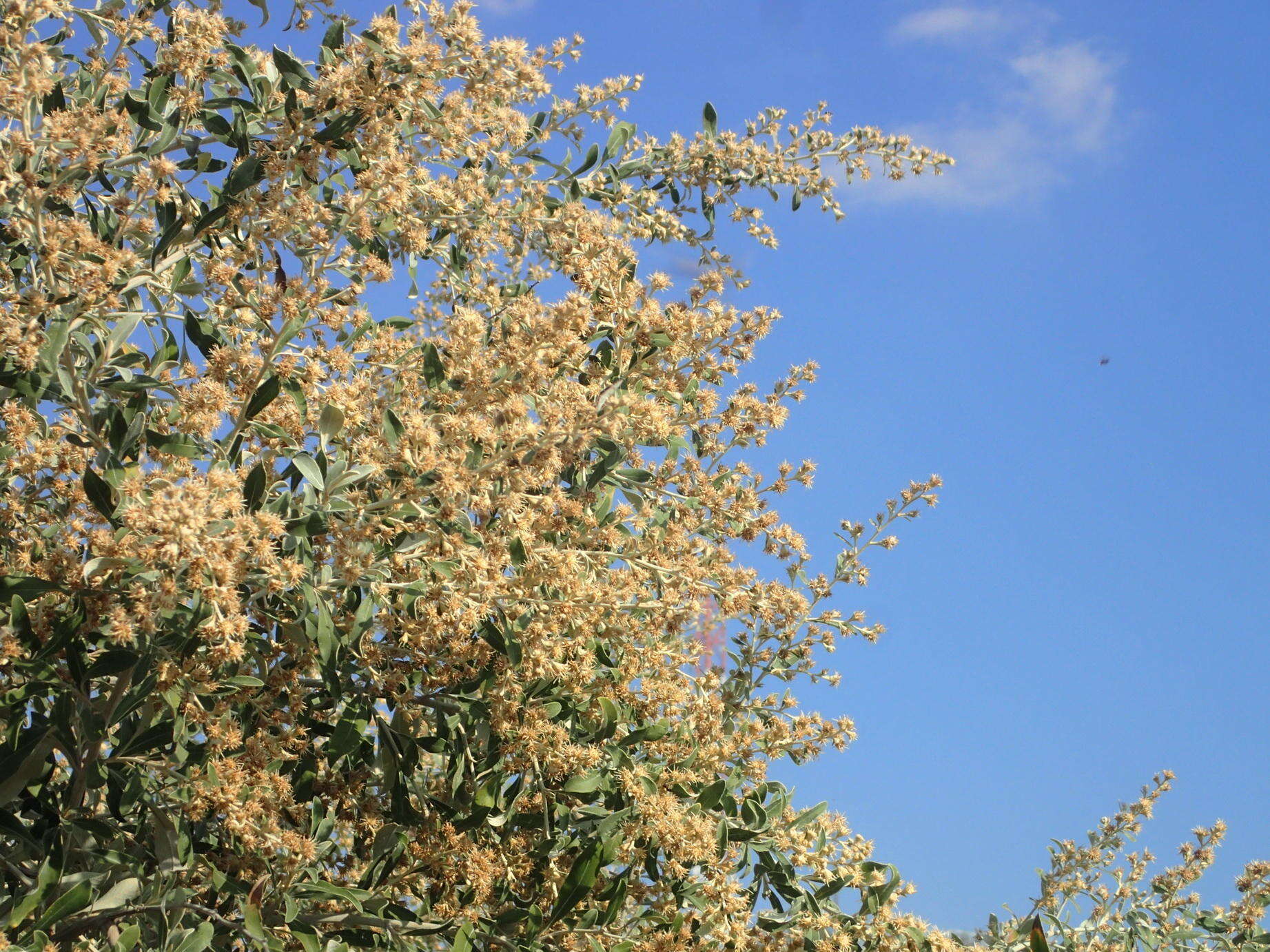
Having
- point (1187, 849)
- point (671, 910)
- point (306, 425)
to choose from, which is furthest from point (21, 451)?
point (1187, 849)

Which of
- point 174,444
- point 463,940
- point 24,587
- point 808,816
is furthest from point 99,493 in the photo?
point 808,816

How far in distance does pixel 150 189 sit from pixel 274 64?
720 mm

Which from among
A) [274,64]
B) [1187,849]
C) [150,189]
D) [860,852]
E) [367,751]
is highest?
[274,64]

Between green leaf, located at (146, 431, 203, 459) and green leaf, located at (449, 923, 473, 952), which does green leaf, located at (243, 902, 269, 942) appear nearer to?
green leaf, located at (449, 923, 473, 952)

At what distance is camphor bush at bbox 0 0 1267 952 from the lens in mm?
3123

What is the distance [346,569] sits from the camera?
297 centimetres

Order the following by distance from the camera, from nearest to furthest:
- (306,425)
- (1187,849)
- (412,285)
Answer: (306,425), (1187,849), (412,285)

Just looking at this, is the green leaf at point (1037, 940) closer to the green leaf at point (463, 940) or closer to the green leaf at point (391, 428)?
the green leaf at point (463, 940)

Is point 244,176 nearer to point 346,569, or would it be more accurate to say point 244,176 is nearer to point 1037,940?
point 346,569

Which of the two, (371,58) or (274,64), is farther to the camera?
(274,64)

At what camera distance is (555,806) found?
3.66 metres

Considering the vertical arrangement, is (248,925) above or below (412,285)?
below

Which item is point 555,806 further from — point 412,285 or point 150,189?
point 412,285

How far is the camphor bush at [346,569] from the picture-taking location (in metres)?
3.12
